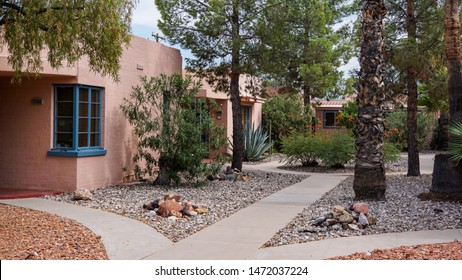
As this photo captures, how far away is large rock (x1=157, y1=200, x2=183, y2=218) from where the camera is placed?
9.46 m

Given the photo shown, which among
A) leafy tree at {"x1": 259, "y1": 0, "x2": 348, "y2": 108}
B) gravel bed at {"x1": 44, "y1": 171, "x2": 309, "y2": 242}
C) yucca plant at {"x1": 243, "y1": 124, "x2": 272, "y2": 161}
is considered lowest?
gravel bed at {"x1": 44, "y1": 171, "x2": 309, "y2": 242}

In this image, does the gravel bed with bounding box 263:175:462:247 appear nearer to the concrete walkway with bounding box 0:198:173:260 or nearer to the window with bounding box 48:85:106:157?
the concrete walkway with bounding box 0:198:173:260

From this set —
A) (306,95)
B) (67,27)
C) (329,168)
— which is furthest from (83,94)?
(306,95)

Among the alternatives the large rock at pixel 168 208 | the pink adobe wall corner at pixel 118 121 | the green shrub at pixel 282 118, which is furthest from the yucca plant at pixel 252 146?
the large rock at pixel 168 208

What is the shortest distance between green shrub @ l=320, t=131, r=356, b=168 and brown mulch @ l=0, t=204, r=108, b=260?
35.6ft

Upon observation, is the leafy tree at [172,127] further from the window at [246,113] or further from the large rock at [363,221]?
the window at [246,113]

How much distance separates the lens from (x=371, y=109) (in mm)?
10992

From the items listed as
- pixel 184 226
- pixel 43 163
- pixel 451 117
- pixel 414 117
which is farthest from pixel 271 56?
pixel 184 226

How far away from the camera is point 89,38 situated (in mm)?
8125

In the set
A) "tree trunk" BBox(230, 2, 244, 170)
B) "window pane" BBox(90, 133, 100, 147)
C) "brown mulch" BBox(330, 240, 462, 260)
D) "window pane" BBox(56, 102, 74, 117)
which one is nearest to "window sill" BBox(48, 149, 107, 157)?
"window pane" BBox(90, 133, 100, 147)

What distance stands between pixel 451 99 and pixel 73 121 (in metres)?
7.80

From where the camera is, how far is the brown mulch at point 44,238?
6785mm

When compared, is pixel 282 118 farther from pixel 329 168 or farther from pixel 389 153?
pixel 389 153

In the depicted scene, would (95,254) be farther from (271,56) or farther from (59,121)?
(271,56)
